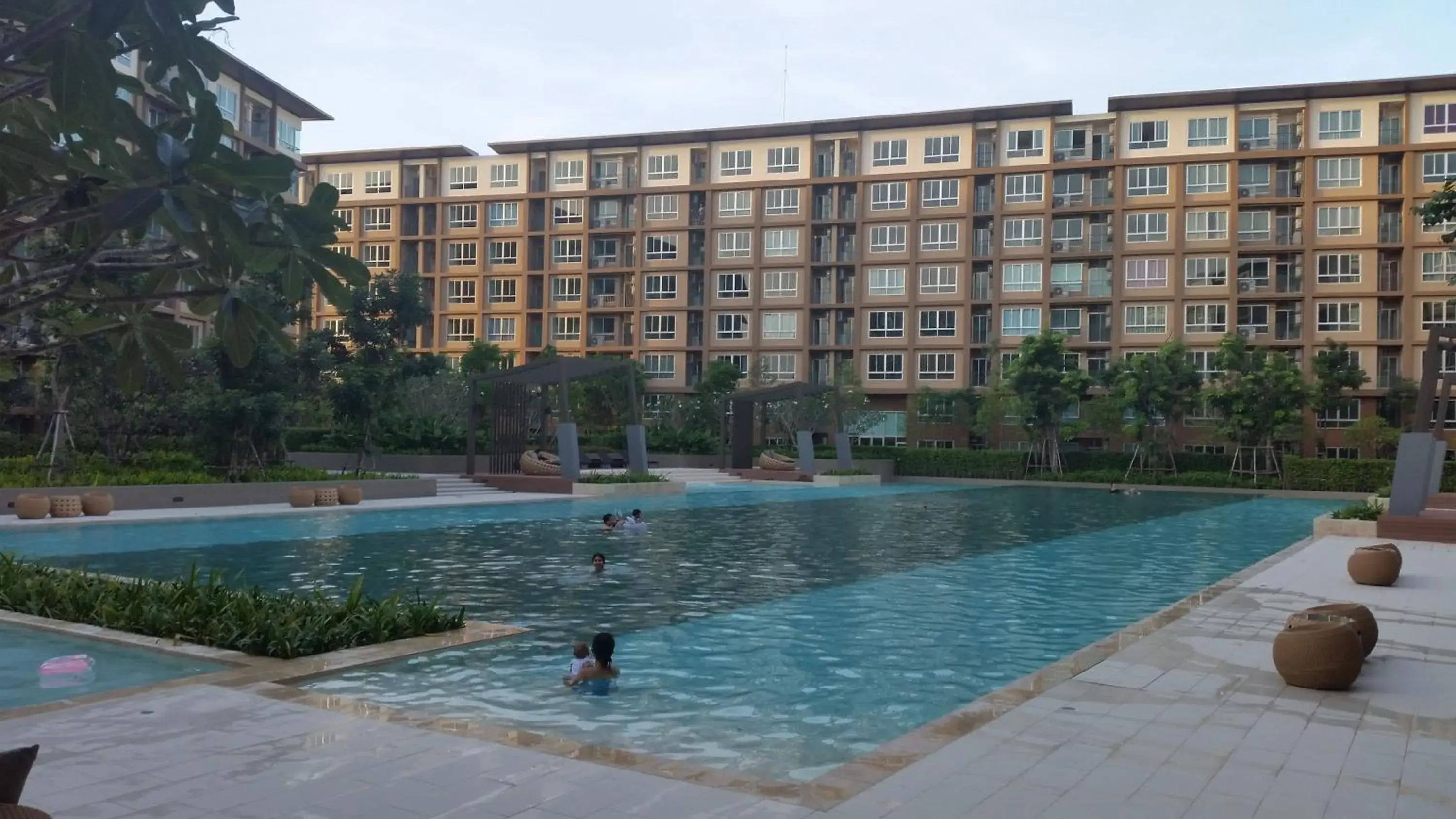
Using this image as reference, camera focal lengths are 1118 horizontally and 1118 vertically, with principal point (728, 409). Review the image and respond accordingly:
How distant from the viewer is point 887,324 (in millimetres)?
63188

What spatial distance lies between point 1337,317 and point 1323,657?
54.5m

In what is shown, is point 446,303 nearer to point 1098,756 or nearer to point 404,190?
point 404,190

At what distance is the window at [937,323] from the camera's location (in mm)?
61844

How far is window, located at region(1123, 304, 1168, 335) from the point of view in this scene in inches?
2291

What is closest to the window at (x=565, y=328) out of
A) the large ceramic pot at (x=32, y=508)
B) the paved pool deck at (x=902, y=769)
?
the large ceramic pot at (x=32, y=508)

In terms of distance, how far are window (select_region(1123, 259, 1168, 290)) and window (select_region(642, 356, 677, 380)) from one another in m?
26.1

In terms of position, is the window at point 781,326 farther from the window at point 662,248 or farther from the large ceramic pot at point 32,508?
the large ceramic pot at point 32,508

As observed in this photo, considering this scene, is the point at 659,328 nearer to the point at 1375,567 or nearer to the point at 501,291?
the point at 501,291

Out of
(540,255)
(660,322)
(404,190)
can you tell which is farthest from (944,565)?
(404,190)

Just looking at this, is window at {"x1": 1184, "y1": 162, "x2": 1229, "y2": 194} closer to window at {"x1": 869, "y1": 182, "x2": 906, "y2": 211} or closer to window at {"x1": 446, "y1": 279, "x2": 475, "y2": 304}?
window at {"x1": 869, "y1": 182, "x2": 906, "y2": 211}

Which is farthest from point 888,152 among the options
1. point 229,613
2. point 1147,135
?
point 229,613

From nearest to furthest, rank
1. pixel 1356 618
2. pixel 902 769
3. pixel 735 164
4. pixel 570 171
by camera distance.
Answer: pixel 902 769 < pixel 1356 618 < pixel 735 164 < pixel 570 171

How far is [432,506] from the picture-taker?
29.0 metres

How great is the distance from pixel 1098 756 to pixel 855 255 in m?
58.4
